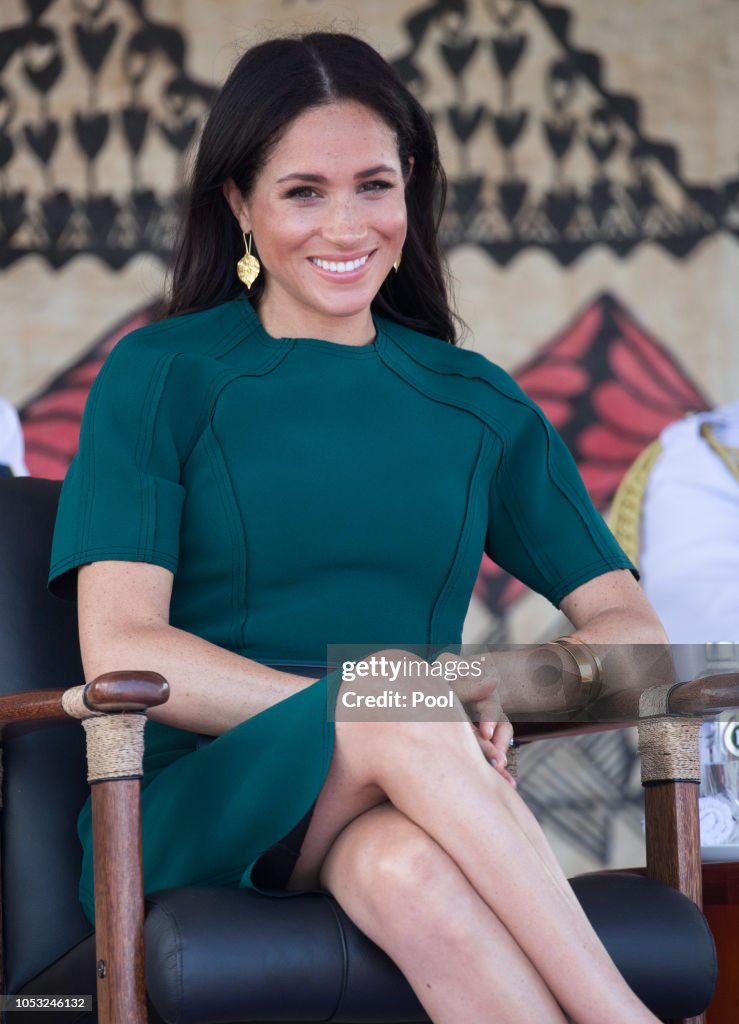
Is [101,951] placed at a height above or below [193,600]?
below

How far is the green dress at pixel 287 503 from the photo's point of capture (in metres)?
1.95

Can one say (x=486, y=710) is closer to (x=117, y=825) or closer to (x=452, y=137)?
(x=117, y=825)

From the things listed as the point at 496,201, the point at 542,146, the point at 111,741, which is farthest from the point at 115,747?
the point at 542,146

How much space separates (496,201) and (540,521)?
1642 millimetres

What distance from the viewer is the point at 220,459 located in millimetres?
2047

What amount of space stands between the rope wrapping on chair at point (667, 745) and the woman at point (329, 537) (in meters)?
0.15

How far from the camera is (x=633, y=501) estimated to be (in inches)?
145

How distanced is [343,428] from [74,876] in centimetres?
69

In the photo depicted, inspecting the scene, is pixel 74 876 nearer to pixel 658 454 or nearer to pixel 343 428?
pixel 343 428

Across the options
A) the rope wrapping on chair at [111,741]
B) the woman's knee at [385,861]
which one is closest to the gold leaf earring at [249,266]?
the rope wrapping on chair at [111,741]

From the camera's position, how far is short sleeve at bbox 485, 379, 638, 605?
2248mm

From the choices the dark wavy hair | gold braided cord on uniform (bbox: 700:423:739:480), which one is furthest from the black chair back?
gold braided cord on uniform (bbox: 700:423:739:480)

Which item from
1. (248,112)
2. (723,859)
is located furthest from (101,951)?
(248,112)

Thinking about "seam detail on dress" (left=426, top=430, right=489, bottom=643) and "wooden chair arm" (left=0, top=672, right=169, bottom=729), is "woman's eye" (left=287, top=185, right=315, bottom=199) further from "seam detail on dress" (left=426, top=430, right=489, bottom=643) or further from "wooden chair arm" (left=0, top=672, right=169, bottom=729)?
"wooden chair arm" (left=0, top=672, right=169, bottom=729)
